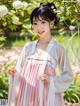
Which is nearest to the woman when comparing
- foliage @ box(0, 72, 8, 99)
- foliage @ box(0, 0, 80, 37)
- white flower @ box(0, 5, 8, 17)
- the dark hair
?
the dark hair

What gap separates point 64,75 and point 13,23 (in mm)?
1582

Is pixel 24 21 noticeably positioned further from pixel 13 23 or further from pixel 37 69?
pixel 37 69

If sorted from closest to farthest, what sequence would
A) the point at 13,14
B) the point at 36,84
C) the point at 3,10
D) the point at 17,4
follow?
the point at 36,84, the point at 3,10, the point at 17,4, the point at 13,14

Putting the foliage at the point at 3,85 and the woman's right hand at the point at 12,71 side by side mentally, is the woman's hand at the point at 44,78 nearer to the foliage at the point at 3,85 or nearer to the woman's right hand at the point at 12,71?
the woman's right hand at the point at 12,71

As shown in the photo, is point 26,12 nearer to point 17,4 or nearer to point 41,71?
point 17,4

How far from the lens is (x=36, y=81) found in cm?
333

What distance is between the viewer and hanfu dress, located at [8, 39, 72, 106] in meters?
3.32

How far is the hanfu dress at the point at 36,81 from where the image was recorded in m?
3.32

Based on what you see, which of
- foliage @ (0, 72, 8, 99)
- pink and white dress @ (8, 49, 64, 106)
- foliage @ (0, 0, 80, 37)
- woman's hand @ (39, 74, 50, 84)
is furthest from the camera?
foliage @ (0, 72, 8, 99)

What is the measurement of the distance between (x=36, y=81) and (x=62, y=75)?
0.65 ft

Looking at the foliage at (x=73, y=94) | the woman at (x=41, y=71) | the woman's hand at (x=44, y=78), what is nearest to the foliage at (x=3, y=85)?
the foliage at (x=73, y=94)

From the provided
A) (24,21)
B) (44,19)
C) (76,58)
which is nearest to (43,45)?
(44,19)

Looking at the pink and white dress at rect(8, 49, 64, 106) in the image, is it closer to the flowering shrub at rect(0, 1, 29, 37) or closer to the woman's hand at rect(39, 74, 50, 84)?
the woman's hand at rect(39, 74, 50, 84)

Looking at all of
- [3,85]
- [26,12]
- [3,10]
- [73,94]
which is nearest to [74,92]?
[73,94]
